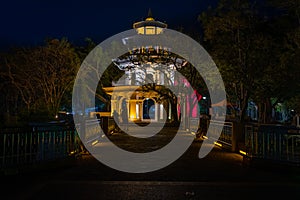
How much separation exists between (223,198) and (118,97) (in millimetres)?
38401

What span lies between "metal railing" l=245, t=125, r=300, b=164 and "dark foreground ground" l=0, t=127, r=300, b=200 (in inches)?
13.7

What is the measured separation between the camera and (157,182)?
303 inches

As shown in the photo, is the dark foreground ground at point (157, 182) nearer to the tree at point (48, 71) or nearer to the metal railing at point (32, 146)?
the metal railing at point (32, 146)

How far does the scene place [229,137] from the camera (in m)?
15.0

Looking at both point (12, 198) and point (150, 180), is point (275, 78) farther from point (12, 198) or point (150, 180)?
point (12, 198)

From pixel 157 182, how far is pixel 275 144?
12.3 ft

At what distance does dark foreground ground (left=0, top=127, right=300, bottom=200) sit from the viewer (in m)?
6.55

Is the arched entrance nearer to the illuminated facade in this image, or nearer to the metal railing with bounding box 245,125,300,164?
the illuminated facade

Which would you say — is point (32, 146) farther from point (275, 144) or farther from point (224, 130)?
point (224, 130)

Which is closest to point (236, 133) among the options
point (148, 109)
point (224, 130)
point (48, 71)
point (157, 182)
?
point (224, 130)

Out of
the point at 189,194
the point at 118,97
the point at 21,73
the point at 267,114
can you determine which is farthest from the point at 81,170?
the point at 118,97

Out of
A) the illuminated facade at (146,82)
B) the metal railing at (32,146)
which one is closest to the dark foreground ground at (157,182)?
the metal railing at (32,146)

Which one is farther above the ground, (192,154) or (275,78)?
(275,78)

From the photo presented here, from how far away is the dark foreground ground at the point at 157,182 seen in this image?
21.5 ft
